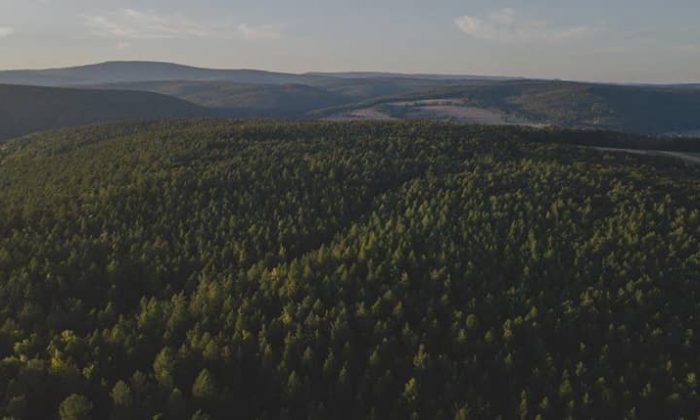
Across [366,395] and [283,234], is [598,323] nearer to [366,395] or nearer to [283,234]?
[366,395]

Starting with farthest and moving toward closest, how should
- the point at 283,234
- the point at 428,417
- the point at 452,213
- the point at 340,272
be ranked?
the point at 452,213
the point at 283,234
the point at 340,272
the point at 428,417

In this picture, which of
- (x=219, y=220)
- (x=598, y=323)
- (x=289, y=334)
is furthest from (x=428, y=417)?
(x=219, y=220)

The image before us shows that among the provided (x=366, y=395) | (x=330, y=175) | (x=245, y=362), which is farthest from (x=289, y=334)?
(x=330, y=175)

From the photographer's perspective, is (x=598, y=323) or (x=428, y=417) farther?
A: (x=598, y=323)

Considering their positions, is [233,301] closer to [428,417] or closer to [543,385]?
[428,417]

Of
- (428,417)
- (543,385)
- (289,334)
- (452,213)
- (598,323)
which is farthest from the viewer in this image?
(452,213)

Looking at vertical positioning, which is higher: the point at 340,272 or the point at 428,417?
the point at 340,272
